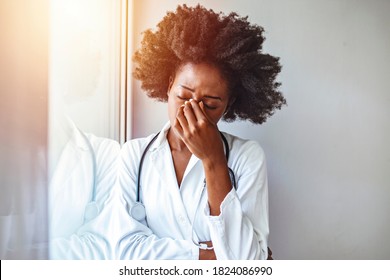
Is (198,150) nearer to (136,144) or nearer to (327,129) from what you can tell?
(136,144)

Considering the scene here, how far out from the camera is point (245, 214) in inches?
39.7

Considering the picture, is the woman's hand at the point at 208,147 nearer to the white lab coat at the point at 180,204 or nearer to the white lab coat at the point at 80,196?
the white lab coat at the point at 180,204

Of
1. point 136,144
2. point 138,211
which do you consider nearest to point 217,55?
point 136,144

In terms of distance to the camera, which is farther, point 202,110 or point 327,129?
point 327,129

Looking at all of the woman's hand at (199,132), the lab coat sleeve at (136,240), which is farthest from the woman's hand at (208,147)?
the lab coat sleeve at (136,240)

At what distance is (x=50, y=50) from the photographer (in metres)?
1.08

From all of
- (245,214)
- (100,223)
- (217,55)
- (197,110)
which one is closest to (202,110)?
(197,110)

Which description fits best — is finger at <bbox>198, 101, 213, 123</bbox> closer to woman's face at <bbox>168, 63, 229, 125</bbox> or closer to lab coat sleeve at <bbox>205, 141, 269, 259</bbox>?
woman's face at <bbox>168, 63, 229, 125</bbox>

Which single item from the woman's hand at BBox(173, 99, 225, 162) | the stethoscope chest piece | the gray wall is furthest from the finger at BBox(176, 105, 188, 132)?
the stethoscope chest piece

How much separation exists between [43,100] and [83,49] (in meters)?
0.17

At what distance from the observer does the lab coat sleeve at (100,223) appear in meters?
1.06

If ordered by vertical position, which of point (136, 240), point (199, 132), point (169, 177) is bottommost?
point (136, 240)

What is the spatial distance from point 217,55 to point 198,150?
0.24 metres

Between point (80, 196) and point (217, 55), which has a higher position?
point (217, 55)
